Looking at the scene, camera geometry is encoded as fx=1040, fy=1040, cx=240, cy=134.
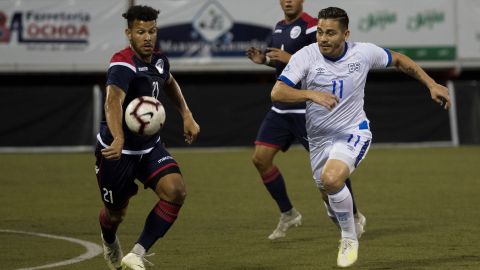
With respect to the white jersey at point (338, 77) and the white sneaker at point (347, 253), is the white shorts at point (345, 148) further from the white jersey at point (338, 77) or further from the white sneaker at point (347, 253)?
the white sneaker at point (347, 253)

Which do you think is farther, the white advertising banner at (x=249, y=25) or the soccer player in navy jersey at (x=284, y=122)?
the white advertising banner at (x=249, y=25)

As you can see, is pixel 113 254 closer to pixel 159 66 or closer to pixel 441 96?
pixel 159 66

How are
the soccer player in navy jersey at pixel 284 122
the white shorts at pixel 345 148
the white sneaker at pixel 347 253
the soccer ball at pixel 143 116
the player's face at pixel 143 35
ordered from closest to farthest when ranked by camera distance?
the soccer ball at pixel 143 116
the player's face at pixel 143 35
the white sneaker at pixel 347 253
the white shorts at pixel 345 148
the soccer player in navy jersey at pixel 284 122

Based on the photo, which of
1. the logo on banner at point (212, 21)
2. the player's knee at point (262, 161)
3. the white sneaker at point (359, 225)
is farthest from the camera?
the logo on banner at point (212, 21)

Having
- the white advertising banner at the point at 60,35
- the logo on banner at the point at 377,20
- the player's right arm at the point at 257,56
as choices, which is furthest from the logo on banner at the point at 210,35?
the player's right arm at the point at 257,56

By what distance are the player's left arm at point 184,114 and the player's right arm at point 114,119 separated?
0.82m

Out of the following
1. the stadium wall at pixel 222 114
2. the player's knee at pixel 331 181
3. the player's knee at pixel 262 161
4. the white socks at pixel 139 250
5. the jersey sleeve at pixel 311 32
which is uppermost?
the jersey sleeve at pixel 311 32

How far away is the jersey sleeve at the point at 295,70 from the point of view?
28.5ft

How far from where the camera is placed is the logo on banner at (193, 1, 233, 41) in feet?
84.3

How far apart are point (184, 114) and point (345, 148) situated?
139 cm

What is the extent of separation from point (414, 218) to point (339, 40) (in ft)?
13.2

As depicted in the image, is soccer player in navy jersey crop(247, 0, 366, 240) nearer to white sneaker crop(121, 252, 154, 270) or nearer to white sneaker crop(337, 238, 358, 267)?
white sneaker crop(337, 238, 358, 267)

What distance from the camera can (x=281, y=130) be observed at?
11039 millimetres

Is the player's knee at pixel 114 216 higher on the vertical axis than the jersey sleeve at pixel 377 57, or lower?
lower
